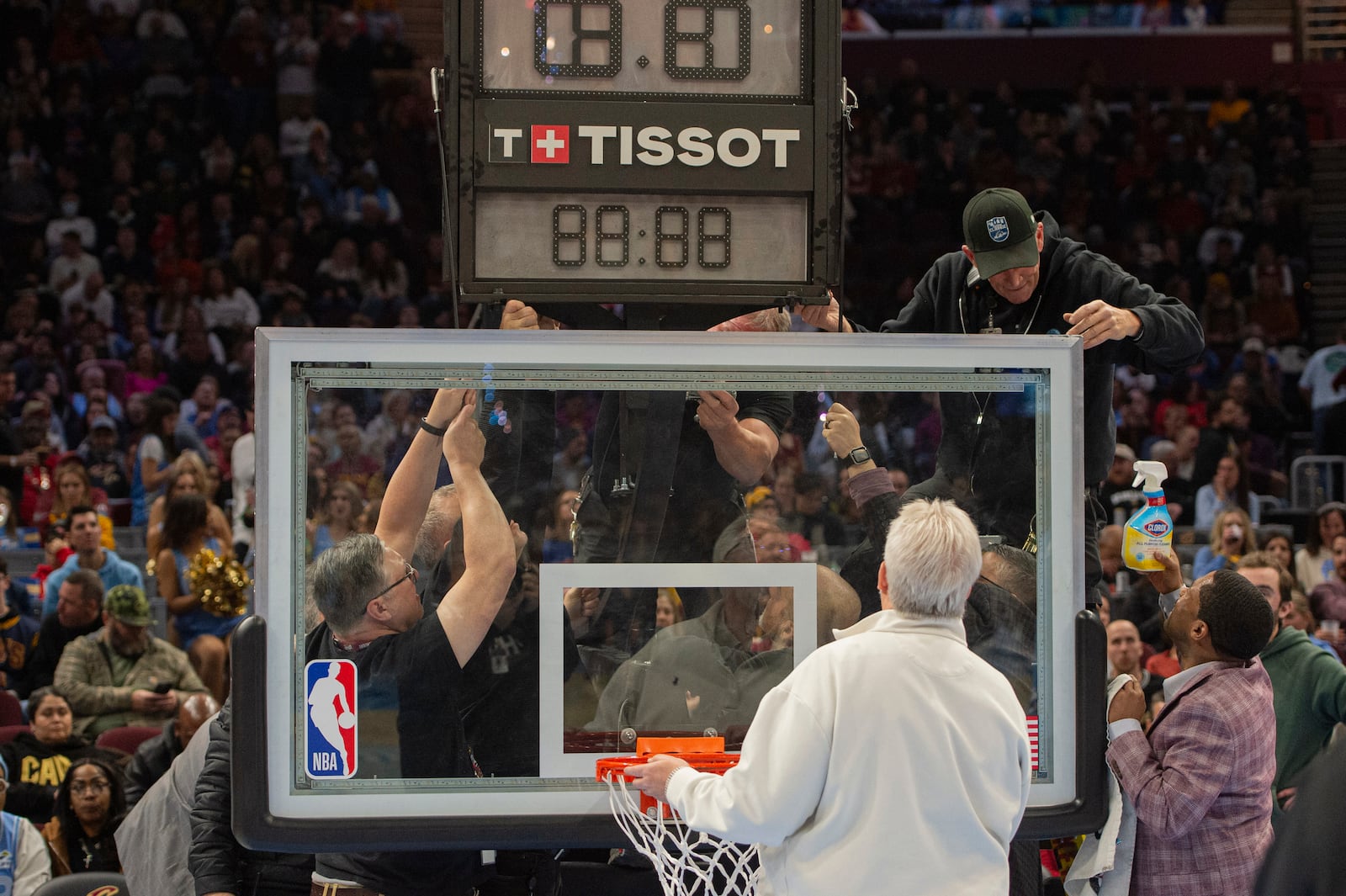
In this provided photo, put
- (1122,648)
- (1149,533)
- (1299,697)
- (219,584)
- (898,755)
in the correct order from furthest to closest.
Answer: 1. (219,584)
2. (1122,648)
3. (1299,697)
4. (1149,533)
5. (898,755)

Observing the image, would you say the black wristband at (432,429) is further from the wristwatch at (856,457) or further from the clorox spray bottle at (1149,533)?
the clorox spray bottle at (1149,533)

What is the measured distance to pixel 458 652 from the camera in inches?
Result: 157

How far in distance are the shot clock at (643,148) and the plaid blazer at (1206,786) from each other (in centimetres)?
157

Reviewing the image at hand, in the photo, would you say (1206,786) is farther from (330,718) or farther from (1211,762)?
(330,718)

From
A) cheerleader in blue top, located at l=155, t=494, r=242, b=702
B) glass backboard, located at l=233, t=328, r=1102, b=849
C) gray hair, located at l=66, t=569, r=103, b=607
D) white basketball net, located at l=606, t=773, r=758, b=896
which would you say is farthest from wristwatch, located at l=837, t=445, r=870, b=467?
gray hair, located at l=66, t=569, r=103, b=607

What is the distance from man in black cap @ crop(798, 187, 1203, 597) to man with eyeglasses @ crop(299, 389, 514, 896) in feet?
3.73

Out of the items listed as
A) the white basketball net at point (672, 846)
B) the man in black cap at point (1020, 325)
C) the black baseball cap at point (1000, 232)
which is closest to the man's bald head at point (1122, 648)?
the man in black cap at point (1020, 325)

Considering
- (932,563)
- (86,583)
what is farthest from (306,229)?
(932,563)

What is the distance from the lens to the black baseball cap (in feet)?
14.5

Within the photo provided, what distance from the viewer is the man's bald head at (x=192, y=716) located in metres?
6.40

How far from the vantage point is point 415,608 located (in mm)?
3988

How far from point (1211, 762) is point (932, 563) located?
1.37 meters

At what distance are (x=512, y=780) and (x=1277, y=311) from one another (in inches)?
541

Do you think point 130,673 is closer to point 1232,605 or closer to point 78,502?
point 78,502
